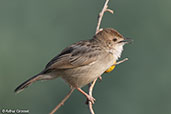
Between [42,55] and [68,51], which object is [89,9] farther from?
[68,51]

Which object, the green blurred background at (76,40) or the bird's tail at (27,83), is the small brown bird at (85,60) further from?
the green blurred background at (76,40)

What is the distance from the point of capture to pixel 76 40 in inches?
436

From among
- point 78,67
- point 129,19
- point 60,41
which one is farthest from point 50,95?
point 78,67

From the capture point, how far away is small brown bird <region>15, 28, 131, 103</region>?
21.1ft

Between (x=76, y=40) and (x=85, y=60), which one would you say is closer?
(x=85, y=60)

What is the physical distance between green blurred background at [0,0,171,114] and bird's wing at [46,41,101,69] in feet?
11.4

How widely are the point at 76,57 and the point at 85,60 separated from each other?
0.48 feet

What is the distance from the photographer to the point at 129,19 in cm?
1147

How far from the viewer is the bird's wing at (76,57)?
6457 mm

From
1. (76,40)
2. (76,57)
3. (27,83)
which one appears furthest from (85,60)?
(76,40)

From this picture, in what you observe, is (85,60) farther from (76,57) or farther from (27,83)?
(27,83)

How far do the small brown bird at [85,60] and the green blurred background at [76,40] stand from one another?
134 inches

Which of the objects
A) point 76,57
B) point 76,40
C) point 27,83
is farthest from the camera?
point 76,40

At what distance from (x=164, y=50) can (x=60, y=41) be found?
267 centimetres
